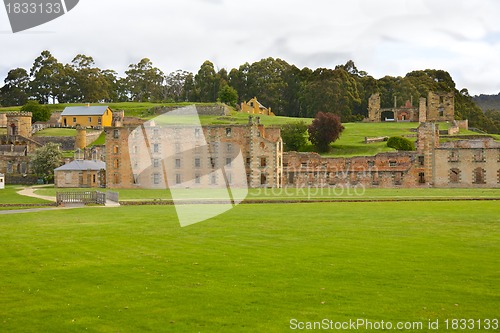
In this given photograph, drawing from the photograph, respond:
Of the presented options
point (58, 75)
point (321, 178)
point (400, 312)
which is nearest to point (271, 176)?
point (321, 178)

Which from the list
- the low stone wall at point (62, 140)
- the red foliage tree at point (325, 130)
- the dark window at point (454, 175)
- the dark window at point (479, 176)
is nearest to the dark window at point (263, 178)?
the red foliage tree at point (325, 130)

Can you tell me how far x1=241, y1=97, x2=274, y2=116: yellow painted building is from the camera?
123250mm

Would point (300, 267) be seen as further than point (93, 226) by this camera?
No

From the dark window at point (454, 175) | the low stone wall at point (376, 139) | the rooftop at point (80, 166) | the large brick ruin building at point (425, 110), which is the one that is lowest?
the dark window at point (454, 175)

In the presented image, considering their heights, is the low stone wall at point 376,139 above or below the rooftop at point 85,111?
below

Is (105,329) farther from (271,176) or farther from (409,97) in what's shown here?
(409,97)

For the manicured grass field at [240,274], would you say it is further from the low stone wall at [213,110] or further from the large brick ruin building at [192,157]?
the low stone wall at [213,110]

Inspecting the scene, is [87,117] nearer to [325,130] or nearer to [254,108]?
[254,108]

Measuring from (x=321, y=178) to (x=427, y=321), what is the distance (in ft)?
189

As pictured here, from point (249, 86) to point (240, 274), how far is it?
12094 centimetres

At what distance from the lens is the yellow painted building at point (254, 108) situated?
404ft

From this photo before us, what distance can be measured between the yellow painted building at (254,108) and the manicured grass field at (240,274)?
95.8 meters

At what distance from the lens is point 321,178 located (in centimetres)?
6962

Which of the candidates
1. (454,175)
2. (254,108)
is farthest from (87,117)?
(454,175)
